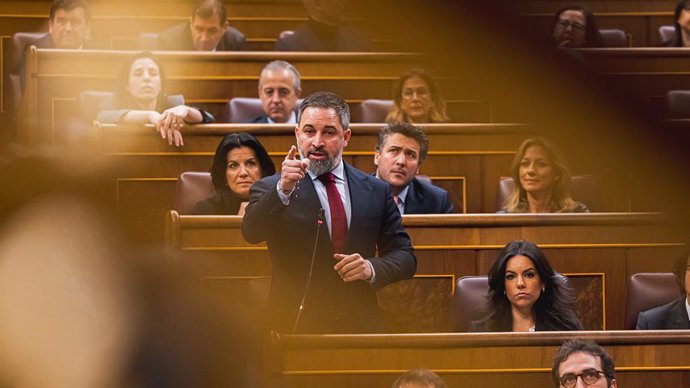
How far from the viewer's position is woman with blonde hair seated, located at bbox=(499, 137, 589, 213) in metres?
2.80

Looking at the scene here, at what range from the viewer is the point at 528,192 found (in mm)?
2836

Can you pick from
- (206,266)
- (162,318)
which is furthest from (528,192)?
(162,318)

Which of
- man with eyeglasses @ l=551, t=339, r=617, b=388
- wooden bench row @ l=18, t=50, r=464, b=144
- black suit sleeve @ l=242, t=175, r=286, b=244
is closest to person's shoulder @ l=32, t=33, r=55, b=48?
wooden bench row @ l=18, t=50, r=464, b=144

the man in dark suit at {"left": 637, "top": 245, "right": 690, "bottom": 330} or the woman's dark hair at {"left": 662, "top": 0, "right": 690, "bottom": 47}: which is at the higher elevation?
the woman's dark hair at {"left": 662, "top": 0, "right": 690, "bottom": 47}

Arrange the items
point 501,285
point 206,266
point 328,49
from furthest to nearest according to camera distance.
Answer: point 328,49, point 206,266, point 501,285

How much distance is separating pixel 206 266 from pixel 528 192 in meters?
0.85

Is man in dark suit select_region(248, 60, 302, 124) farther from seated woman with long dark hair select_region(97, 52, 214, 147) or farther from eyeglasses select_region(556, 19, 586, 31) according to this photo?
eyeglasses select_region(556, 19, 586, 31)

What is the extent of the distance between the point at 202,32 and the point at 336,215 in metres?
1.87

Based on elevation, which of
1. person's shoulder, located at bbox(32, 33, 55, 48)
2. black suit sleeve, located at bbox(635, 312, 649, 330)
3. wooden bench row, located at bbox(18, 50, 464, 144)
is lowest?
black suit sleeve, located at bbox(635, 312, 649, 330)

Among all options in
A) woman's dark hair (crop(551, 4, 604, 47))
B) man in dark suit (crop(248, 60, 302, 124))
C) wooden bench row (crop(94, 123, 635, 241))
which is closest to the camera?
woman's dark hair (crop(551, 4, 604, 47))

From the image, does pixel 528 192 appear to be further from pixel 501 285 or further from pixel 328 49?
pixel 328 49

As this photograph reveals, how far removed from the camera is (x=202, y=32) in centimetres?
368

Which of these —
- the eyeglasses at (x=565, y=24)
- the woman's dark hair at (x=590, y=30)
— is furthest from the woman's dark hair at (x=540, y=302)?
the eyeglasses at (x=565, y=24)

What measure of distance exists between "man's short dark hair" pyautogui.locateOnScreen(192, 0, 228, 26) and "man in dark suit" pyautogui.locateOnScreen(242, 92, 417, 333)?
5.62 ft
